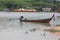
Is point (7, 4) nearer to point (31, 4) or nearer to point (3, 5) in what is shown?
point (3, 5)

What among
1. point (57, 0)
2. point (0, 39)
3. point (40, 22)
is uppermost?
point (0, 39)

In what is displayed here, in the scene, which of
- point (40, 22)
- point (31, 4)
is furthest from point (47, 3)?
point (40, 22)

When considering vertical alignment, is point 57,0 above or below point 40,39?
below

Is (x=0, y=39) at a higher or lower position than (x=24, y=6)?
higher

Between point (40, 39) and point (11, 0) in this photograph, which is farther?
point (11, 0)

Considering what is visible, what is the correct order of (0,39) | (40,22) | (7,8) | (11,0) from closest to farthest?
(0,39) → (40,22) → (7,8) → (11,0)

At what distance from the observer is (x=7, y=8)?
82.8m

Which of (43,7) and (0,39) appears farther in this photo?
(43,7)

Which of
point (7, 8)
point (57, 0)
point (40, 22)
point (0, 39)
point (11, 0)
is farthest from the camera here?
point (57, 0)

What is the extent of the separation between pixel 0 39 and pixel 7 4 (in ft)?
204

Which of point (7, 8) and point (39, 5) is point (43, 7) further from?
point (7, 8)

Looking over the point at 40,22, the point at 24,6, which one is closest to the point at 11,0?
the point at 24,6

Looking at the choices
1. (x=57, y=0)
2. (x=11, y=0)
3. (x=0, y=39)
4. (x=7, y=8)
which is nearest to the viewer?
(x=0, y=39)

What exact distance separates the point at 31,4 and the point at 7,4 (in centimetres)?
685
